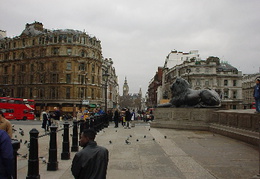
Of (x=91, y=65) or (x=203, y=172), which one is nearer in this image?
(x=203, y=172)

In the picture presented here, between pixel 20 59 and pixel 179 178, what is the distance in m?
61.5

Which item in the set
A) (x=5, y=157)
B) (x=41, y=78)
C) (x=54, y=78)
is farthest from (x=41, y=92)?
(x=5, y=157)

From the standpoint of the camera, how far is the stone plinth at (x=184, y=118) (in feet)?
47.6

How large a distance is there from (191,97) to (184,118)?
1.32 meters

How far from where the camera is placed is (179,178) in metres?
5.25

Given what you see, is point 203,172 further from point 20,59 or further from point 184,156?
point 20,59

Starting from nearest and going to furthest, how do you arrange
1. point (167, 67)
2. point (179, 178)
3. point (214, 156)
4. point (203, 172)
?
1. point (179, 178)
2. point (203, 172)
3. point (214, 156)
4. point (167, 67)

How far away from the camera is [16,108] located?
118 feet

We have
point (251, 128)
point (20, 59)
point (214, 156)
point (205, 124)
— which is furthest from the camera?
point (20, 59)

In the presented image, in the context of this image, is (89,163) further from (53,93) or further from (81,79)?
(53,93)

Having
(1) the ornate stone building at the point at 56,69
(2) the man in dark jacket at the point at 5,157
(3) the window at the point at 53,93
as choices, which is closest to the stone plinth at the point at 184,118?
(2) the man in dark jacket at the point at 5,157

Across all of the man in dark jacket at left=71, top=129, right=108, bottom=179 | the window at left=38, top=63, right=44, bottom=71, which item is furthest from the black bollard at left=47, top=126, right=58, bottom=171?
the window at left=38, top=63, right=44, bottom=71

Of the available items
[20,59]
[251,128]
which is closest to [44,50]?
[20,59]

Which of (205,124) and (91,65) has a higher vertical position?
(91,65)
